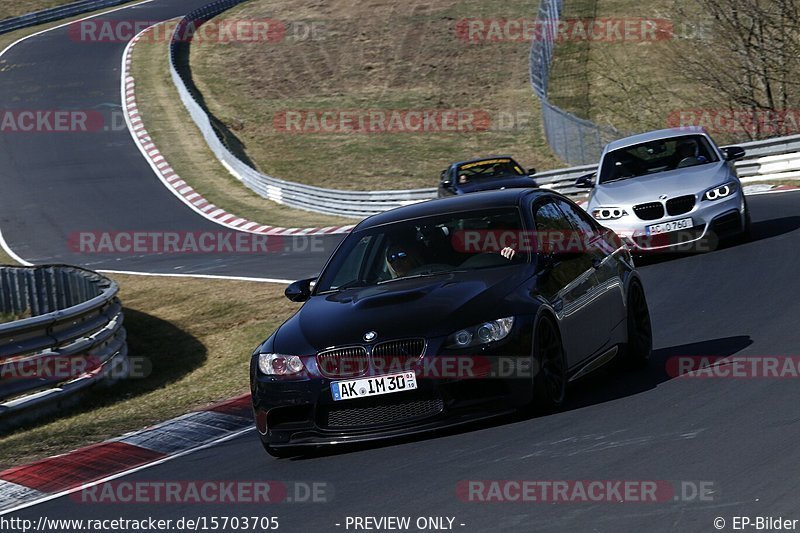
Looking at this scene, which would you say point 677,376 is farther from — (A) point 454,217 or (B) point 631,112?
(B) point 631,112

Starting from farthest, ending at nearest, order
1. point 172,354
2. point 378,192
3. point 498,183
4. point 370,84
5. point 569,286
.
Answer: point 370,84
point 378,192
point 498,183
point 172,354
point 569,286

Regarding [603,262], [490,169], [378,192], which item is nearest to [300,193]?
[378,192]

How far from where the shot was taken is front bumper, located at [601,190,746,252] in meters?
14.6

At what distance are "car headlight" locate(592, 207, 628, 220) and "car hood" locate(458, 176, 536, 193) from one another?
7.35 m

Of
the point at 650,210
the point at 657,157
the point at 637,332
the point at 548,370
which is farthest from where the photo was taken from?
the point at 657,157

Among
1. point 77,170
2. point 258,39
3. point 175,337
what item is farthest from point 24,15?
point 175,337

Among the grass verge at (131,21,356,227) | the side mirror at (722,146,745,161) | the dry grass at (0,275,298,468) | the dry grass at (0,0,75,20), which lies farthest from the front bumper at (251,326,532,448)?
the dry grass at (0,0,75,20)

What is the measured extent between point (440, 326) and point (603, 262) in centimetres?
199

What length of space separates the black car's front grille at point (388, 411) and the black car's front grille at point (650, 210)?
8230mm

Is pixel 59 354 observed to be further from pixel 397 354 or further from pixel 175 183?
pixel 175 183

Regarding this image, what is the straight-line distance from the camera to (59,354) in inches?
448

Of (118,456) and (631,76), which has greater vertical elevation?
(118,456)

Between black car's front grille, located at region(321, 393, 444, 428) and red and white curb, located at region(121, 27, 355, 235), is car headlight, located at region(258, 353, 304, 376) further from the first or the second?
red and white curb, located at region(121, 27, 355, 235)

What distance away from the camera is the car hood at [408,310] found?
7207mm
